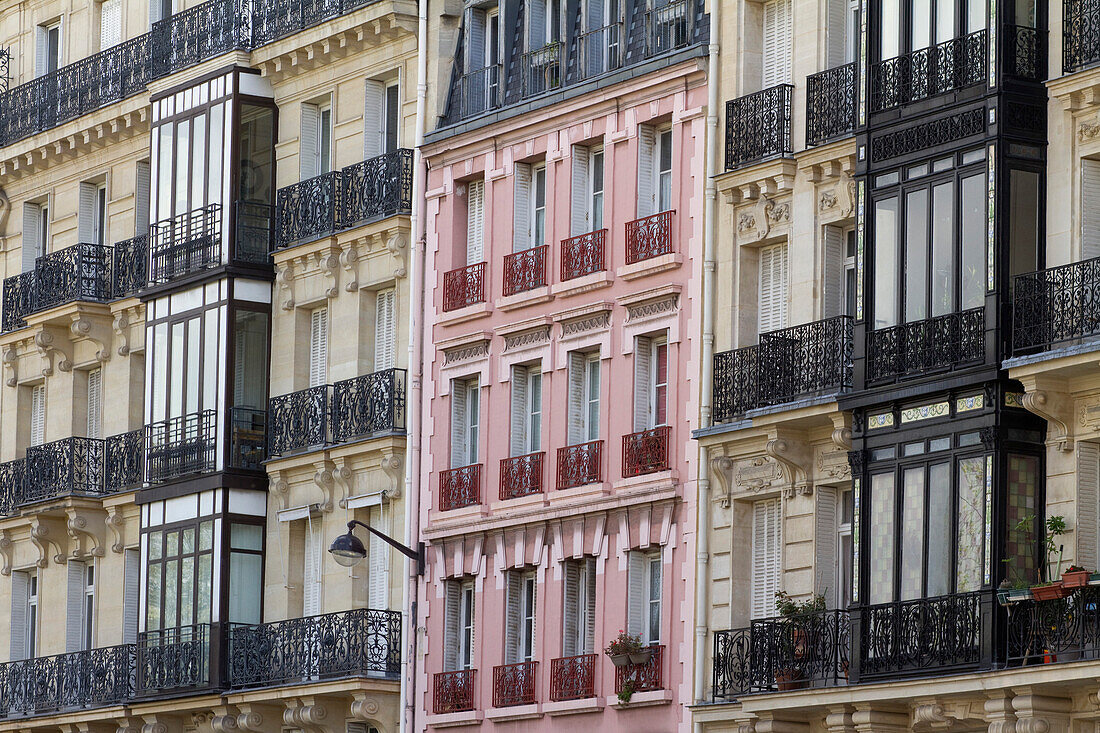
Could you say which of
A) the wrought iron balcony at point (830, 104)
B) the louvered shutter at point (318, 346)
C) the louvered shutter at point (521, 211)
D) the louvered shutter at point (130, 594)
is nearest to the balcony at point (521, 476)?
the louvered shutter at point (521, 211)

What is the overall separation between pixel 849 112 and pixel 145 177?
18.4 meters

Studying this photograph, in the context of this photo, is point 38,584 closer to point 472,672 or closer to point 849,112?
point 472,672

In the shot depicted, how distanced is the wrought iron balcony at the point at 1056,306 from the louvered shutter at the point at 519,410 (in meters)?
11.2

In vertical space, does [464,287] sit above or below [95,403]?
above

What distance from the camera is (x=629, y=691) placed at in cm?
4322

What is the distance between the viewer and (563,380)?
46.1 meters

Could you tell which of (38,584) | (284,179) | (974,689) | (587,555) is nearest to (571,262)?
(587,555)

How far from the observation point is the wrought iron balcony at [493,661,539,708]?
4569 cm

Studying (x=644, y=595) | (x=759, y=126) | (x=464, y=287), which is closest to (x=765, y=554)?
(x=644, y=595)

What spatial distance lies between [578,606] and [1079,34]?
1236 centimetres

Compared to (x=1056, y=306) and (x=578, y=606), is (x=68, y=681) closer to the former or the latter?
(x=578, y=606)

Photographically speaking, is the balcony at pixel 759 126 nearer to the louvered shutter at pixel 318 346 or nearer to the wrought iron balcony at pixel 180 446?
the louvered shutter at pixel 318 346

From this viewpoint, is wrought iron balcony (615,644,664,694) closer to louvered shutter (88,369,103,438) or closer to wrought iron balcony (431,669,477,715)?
wrought iron balcony (431,669,477,715)

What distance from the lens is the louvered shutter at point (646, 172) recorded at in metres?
45.2
